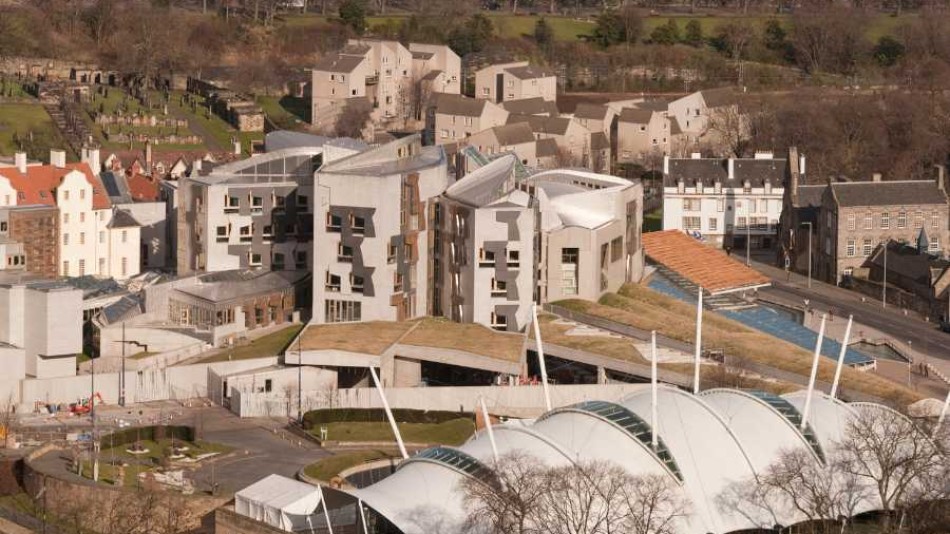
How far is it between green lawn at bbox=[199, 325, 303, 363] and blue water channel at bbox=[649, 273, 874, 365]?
19.3 meters

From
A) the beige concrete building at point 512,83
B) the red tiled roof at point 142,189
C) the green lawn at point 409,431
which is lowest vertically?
the green lawn at point 409,431

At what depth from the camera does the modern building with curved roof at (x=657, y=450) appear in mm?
84375

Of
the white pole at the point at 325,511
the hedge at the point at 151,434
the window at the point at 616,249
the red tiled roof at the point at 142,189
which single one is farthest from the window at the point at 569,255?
the white pole at the point at 325,511

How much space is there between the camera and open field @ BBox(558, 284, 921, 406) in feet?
348

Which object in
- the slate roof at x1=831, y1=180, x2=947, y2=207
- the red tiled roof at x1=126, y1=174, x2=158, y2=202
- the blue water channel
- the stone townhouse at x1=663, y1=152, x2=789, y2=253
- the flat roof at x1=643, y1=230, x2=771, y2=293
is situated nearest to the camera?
the blue water channel

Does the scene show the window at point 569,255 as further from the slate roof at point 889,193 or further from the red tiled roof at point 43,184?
the slate roof at point 889,193

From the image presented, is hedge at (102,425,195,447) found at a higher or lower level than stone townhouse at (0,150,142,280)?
lower

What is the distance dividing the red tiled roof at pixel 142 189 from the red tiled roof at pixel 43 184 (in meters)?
9.89

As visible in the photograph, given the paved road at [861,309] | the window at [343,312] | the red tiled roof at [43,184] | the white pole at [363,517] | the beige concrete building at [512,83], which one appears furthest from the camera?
the beige concrete building at [512,83]

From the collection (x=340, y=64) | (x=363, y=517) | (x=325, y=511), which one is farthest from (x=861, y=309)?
(x=340, y=64)

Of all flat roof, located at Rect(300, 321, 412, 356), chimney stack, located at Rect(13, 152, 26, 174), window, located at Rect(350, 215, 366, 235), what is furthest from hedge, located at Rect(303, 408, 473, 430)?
chimney stack, located at Rect(13, 152, 26, 174)

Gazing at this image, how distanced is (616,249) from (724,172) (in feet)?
96.8

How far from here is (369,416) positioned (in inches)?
4151

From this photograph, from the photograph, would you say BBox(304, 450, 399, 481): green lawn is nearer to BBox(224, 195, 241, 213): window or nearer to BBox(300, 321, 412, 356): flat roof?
BBox(300, 321, 412, 356): flat roof
